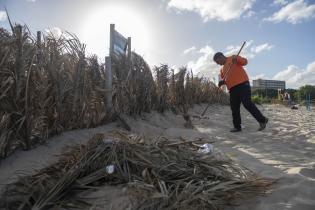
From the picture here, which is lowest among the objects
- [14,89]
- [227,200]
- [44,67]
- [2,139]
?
[227,200]

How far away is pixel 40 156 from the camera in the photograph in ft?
11.7

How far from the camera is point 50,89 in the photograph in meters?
4.13

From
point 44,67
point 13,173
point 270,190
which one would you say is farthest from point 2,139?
point 270,190

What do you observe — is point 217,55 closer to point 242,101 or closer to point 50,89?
point 242,101

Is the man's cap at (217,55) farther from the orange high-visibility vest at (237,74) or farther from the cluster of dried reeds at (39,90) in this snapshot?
the cluster of dried reeds at (39,90)

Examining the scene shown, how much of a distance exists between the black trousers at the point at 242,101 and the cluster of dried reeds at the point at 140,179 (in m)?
3.74

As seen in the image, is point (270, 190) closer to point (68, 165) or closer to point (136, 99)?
point (68, 165)

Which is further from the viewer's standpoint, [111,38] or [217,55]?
[217,55]

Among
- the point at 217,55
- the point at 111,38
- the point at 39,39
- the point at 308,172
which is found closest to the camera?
the point at 308,172

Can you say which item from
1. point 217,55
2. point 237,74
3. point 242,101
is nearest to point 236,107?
point 242,101

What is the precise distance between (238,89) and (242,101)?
229 mm

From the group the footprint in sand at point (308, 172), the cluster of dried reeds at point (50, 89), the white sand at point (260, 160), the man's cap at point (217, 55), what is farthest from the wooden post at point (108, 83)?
the footprint in sand at point (308, 172)

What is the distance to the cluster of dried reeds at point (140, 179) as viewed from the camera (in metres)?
2.39

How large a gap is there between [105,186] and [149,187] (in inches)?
14.3
